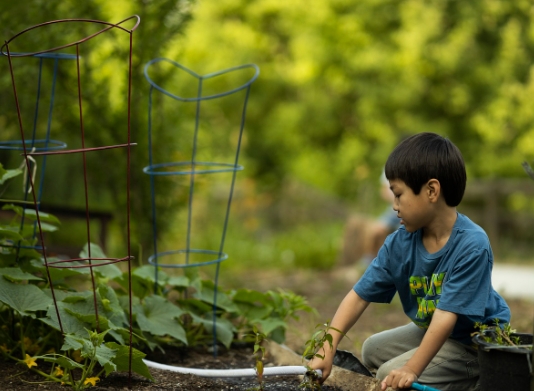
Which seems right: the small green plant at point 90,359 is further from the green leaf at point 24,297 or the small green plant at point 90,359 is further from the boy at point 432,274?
the boy at point 432,274

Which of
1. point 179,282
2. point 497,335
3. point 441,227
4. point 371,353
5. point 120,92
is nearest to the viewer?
point 497,335

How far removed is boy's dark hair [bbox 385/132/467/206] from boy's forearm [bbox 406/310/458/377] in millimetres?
421

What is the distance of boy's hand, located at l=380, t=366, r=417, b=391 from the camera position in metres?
2.18

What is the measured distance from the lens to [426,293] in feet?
7.91

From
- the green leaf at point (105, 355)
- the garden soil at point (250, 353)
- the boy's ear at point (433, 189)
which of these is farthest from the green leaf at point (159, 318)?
the boy's ear at point (433, 189)

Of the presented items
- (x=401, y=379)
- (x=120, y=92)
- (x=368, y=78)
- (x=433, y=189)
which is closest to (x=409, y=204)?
(x=433, y=189)

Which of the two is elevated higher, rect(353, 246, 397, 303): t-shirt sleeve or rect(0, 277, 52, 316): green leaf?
rect(353, 246, 397, 303): t-shirt sleeve

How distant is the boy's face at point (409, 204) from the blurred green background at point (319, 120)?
3.09 meters

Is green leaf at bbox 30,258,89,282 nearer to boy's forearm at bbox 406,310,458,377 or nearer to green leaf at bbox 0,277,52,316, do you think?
green leaf at bbox 0,277,52,316

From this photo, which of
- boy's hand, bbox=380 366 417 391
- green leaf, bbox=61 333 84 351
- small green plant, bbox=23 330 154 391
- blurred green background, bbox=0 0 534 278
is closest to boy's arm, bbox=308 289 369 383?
boy's hand, bbox=380 366 417 391

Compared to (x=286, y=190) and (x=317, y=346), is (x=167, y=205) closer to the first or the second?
(x=317, y=346)

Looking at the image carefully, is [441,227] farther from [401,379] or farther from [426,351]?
[401,379]

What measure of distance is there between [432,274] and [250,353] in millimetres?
1137

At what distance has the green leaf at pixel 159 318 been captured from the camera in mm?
2789
